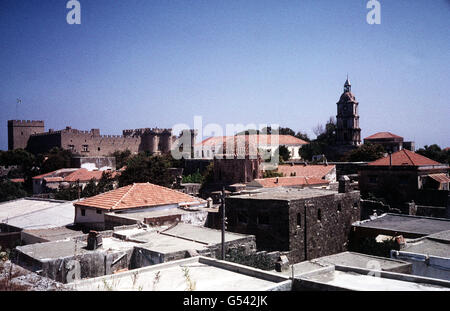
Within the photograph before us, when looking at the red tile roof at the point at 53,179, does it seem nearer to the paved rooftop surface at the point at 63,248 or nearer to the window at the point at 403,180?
the paved rooftop surface at the point at 63,248

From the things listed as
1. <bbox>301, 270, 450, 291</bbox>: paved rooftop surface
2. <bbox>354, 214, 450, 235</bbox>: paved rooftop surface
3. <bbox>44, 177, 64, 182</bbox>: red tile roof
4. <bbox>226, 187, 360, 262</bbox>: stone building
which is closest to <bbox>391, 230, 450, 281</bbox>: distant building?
<bbox>354, 214, 450, 235</bbox>: paved rooftop surface

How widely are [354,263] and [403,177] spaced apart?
20.9m

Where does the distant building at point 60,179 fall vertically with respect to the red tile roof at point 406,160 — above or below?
below

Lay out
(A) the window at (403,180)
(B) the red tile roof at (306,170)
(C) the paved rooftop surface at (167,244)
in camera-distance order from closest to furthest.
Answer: (C) the paved rooftop surface at (167,244) → (A) the window at (403,180) → (B) the red tile roof at (306,170)

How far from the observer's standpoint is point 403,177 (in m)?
30.2

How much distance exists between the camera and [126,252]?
11.0 meters

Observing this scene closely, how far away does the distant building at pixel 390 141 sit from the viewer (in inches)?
2655

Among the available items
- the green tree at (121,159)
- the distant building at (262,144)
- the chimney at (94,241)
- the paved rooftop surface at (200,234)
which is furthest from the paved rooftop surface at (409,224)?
the green tree at (121,159)

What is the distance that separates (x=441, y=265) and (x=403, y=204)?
19192mm

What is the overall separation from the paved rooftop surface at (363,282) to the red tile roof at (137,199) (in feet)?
38.7

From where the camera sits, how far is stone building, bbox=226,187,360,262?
15.5m

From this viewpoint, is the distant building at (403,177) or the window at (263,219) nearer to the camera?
the window at (263,219)

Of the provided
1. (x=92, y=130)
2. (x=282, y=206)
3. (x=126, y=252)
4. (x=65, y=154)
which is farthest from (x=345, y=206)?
(x=92, y=130)

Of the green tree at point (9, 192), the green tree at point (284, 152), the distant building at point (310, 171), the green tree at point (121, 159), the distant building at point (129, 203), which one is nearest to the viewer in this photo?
the distant building at point (129, 203)
